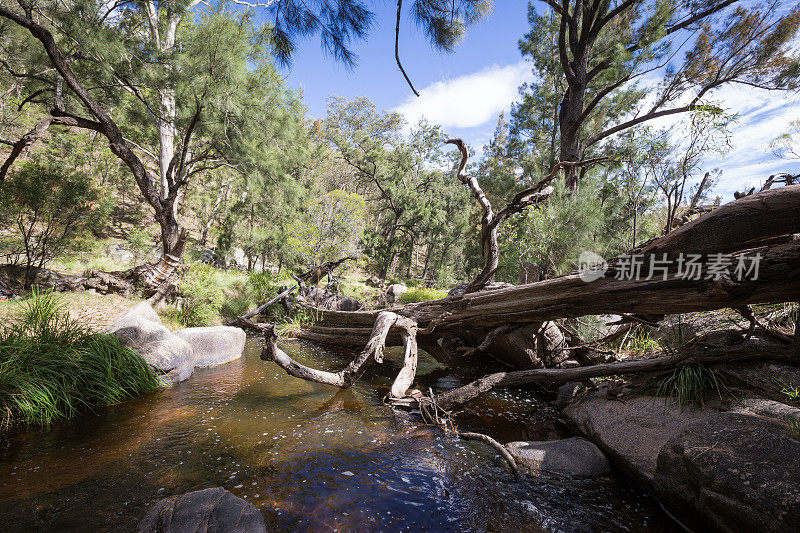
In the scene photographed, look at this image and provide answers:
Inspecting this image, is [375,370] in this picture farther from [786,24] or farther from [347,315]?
[786,24]

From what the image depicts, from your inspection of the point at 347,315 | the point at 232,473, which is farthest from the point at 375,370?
the point at 232,473

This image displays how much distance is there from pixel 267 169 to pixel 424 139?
1472 cm

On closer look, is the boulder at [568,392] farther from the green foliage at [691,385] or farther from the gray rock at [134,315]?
the gray rock at [134,315]

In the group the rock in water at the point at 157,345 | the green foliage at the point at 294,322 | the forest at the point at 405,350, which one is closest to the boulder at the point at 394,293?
the forest at the point at 405,350

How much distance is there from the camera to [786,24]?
8539mm

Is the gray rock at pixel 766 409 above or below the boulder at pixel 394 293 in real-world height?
above

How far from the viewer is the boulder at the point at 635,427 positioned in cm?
292

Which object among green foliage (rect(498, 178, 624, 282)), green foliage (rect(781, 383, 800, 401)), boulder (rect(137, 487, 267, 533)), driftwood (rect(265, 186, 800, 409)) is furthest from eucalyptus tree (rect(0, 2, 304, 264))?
green foliage (rect(781, 383, 800, 401))

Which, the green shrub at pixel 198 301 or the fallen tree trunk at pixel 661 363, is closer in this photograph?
the fallen tree trunk at pixel 661 363

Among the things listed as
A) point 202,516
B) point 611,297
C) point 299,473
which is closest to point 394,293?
point 611,297

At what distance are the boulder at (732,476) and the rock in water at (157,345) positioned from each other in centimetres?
588

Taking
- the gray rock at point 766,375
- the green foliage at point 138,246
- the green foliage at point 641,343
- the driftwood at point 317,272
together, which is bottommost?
the green foliage at point 641,343

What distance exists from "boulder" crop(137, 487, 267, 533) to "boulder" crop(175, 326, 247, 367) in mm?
4161

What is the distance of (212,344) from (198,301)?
253 centimetres
